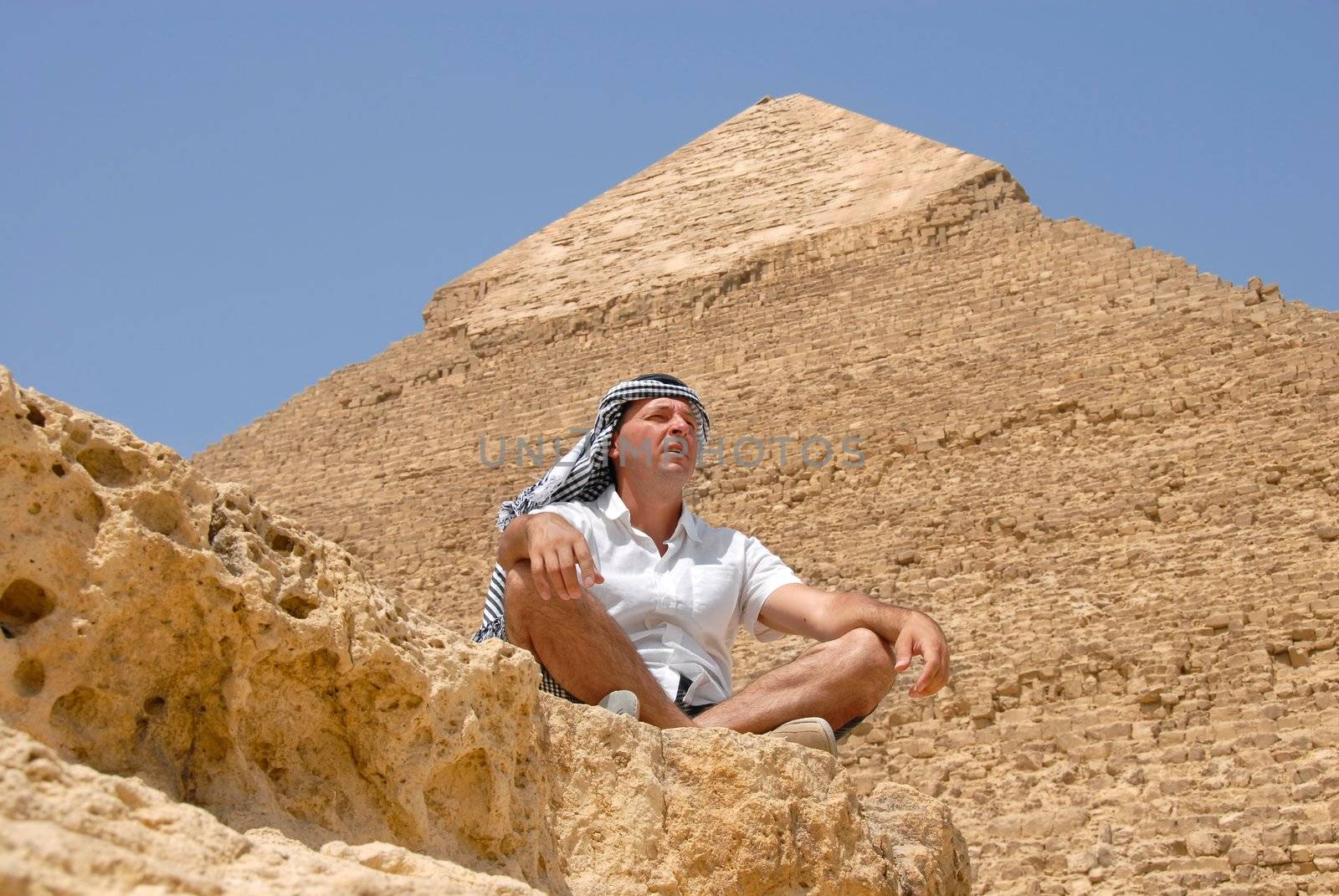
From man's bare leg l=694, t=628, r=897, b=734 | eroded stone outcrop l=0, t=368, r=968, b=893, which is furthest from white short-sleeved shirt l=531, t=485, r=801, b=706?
eroded stone outcrop l=0, t=368, r=968, b=893

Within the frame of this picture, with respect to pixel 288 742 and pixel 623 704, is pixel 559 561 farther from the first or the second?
pixel 288 742

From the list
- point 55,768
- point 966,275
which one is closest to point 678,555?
point 55,768

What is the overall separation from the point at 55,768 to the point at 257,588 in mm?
440

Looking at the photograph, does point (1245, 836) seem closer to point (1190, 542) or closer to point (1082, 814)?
point (1082, 814)

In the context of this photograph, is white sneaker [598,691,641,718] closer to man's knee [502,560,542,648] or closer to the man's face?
man's knee [502,560,542,648]

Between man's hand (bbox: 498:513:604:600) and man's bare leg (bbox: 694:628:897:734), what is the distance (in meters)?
0.29

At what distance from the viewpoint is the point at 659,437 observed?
11.1 feet

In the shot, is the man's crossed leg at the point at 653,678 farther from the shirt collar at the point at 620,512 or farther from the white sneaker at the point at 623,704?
the shirt collar at the point at 620,512

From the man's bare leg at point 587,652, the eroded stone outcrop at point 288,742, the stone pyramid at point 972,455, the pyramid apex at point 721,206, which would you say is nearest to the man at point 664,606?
the man's bare leg at point 587,652

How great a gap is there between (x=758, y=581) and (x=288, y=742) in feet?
4.81

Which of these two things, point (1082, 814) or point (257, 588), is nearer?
point (257, 588)

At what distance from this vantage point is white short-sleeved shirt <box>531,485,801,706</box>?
3141 mm

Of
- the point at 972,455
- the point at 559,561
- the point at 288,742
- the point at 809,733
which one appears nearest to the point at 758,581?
the point at 809,733

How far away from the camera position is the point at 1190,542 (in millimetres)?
14250
